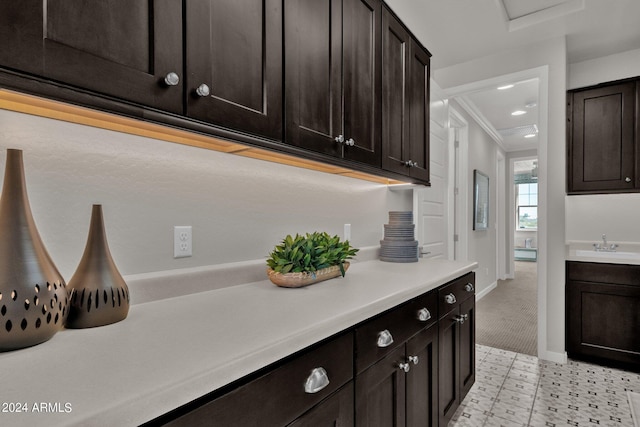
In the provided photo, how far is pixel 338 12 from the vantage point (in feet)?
4.63

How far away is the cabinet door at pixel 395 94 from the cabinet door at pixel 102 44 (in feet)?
3.74

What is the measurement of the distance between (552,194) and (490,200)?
112 inches

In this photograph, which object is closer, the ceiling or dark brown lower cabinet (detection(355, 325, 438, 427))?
dark brown lower cabinet (detection(355, 325, 438, 427))

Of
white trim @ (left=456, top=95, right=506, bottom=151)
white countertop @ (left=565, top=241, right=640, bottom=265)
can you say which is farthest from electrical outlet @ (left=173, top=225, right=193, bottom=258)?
white trim @ (left=456, top=95, right=506, bottom=151)

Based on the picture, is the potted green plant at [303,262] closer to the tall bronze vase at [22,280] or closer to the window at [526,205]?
the tall bronze vase at [22,280]

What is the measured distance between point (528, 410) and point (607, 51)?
118 inches

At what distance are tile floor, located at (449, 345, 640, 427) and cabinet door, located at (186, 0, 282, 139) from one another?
6.56ft

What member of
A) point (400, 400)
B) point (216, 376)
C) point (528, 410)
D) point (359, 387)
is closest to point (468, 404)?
point (528, 410)

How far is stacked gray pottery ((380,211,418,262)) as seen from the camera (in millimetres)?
2086

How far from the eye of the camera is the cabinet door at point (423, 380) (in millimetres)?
1332

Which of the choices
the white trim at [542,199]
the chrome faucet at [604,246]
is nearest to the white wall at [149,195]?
the white trim at [542,199]

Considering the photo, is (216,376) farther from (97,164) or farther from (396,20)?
(396,20)

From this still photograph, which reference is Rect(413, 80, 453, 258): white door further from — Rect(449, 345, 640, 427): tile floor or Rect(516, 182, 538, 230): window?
Rect(516, 182, 538, 230): window

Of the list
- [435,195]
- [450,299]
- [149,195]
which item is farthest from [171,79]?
[435,195]
